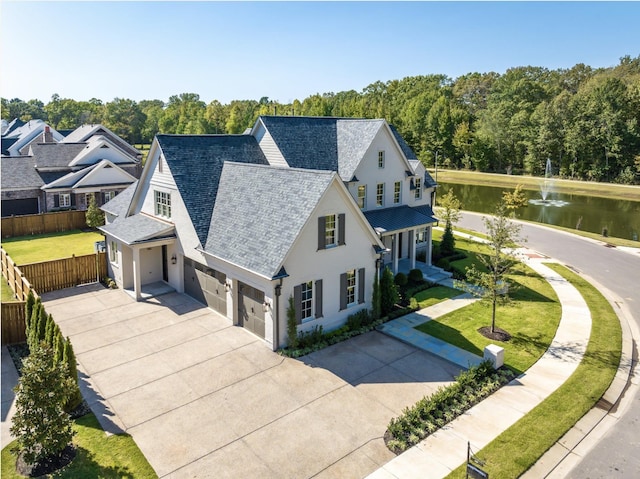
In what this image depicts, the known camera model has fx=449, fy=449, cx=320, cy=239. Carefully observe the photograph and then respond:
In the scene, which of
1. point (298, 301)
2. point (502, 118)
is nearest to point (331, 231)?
point (298, 301)

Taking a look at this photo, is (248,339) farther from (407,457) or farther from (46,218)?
(46,218)

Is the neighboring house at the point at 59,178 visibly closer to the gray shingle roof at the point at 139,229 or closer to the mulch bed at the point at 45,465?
the gray shingle roof at the point at 139,229

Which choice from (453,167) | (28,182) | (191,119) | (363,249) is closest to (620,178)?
(453,167)

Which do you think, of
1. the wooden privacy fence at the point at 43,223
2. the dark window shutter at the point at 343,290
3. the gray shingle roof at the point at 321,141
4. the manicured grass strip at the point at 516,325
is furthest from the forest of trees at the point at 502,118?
the dark window shutter at the point at 343,290

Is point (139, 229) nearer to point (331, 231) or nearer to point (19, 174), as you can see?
point (331, 231)

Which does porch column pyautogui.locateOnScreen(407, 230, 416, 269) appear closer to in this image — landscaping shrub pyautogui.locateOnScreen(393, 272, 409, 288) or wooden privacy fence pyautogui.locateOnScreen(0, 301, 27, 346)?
landscaping shrub pyautogui.locateOnScreen(393, 272, 409, 288)
